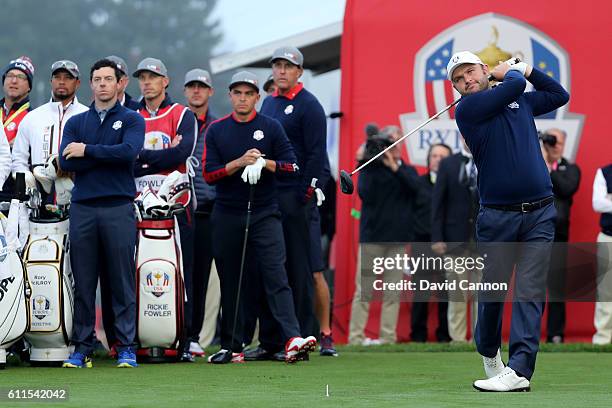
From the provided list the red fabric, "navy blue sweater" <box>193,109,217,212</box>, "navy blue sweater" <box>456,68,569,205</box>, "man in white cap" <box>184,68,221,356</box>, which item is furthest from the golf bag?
the red fabric

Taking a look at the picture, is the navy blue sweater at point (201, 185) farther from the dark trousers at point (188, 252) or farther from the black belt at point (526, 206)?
the black belt at point (526, 206)

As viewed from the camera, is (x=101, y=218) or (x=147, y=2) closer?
(x=101, y=218)

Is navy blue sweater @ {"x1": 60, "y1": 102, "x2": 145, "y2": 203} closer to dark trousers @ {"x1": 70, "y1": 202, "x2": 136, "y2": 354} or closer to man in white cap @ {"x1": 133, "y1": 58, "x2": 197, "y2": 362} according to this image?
dark trousers @ {"x1": 70, "y1": 202, "x2": 136, "y2": 354}

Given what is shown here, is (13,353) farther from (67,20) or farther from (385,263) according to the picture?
(67,20)

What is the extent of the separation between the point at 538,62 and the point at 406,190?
1.74m

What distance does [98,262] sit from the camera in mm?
9961

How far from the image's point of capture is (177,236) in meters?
10.4

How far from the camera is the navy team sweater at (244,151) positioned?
10266 mm

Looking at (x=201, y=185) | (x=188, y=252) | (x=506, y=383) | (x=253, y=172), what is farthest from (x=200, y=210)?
(x=506, y=383)

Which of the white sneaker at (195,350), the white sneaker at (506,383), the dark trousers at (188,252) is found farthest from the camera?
the white sneaker at (195,350)

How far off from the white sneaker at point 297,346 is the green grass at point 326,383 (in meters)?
0.09

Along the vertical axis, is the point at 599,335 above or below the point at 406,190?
below

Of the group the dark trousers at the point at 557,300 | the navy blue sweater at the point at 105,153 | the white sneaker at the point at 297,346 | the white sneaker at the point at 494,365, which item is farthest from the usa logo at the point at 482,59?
the white sneaker at the point at 494,365

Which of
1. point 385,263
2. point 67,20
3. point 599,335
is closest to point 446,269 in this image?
point 385,263
